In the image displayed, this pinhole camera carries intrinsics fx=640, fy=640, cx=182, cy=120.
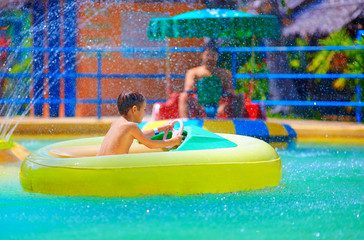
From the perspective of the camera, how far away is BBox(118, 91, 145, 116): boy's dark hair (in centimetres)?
451

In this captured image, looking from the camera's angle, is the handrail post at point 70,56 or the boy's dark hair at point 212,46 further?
the handrail post at point 70,56

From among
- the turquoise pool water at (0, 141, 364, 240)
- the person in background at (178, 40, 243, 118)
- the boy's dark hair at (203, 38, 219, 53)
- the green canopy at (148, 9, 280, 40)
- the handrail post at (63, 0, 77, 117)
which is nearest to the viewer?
the turquoise pool water at (0, 141, 364, 240)

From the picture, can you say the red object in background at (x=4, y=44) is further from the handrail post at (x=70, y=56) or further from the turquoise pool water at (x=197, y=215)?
the turquoise pool water at (x=197, y=215)

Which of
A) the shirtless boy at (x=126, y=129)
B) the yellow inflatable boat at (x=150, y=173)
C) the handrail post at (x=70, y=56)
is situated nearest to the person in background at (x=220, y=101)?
the shirtless boy at (x=126, y=129)

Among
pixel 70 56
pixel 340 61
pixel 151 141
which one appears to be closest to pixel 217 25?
pixel 340 61

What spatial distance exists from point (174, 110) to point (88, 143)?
9.36 feet

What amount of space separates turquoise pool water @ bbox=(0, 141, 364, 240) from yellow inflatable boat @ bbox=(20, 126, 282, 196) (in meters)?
0.06

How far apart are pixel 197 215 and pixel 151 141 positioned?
96 cm

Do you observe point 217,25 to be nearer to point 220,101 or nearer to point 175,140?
point 220,101

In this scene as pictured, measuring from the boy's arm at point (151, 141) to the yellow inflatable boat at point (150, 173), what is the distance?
187 millimetres

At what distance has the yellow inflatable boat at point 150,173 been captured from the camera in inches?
165

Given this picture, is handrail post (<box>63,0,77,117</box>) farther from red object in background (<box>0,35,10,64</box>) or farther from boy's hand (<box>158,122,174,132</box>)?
boy's hand (<box>158,122,174,132</box>)

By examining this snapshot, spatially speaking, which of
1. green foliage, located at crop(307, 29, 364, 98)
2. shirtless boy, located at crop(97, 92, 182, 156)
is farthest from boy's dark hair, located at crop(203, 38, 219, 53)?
shirtless boy, located at crop(97, 92, 182, 156)

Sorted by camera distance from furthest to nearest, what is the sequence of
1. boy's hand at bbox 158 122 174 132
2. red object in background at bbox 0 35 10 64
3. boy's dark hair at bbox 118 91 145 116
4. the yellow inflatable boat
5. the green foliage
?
red object in background at bbox 0 35 10 64, the green foliage, boy's hand at bbox 158 122 174 132, boy's dark hair at bbox 118 91 145 116, the yellow inflatable boat
